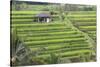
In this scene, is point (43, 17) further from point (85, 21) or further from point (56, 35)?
point (85, 21)

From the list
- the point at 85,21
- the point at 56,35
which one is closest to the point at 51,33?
the point at 56,35

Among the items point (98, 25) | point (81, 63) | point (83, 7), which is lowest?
point (81, 63)

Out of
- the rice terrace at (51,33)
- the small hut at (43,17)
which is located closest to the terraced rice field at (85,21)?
the rice terrace at (51,33)

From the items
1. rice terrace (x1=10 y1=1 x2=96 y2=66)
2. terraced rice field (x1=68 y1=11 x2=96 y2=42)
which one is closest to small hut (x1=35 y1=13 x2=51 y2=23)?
rice terrace (x1=10 y1=1 x2=96 y2=66)

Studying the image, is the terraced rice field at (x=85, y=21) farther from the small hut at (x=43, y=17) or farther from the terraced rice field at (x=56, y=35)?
the small hut at (x=43, y=17)
